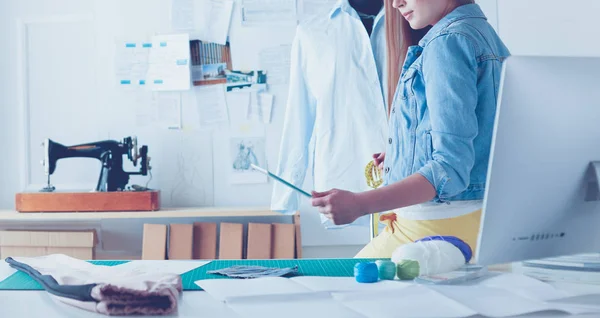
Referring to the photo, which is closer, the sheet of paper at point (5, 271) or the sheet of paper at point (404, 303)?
the sheet of paper at point (404, 303)

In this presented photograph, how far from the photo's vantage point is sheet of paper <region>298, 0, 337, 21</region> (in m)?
3.21

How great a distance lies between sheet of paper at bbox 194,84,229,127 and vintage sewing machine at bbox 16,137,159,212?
0.38 meters

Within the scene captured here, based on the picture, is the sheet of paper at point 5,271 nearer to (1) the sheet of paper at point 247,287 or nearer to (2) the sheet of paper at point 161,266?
(2) the sheet of paper at point 161,266

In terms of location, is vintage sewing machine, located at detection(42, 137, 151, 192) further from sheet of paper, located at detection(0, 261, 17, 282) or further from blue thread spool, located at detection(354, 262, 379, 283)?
blue thread spool, located at detection(354, 262, 379, 283)

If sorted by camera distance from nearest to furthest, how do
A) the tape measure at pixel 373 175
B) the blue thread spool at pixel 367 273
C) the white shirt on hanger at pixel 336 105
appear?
the blue thread spool at pixel 367 273 → the tape measure at pixel 373 175 → the white shirt on hanger at pixel 336 105

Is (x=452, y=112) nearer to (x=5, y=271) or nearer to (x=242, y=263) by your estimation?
A: (x=242, y=263)

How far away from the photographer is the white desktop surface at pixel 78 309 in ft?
3.25

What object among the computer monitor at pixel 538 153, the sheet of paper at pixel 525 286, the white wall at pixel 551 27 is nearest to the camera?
the computer monitor at pixel 538 153

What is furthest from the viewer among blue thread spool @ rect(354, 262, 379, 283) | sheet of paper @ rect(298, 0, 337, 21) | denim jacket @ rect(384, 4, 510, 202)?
sheet of paper @ rect(298, 0, 337, 21)

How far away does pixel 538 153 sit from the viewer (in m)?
0.95

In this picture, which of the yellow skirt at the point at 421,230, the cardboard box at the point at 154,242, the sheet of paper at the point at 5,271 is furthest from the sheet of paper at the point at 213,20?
the sheet of paper at the point at 5,271

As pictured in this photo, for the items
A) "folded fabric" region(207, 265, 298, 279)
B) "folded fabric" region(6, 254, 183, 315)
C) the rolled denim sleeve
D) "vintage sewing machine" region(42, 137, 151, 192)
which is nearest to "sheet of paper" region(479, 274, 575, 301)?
the rolled denim sleeve

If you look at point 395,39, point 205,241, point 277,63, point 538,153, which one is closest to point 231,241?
point 205,241

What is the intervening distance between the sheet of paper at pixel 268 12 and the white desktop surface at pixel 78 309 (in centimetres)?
224
